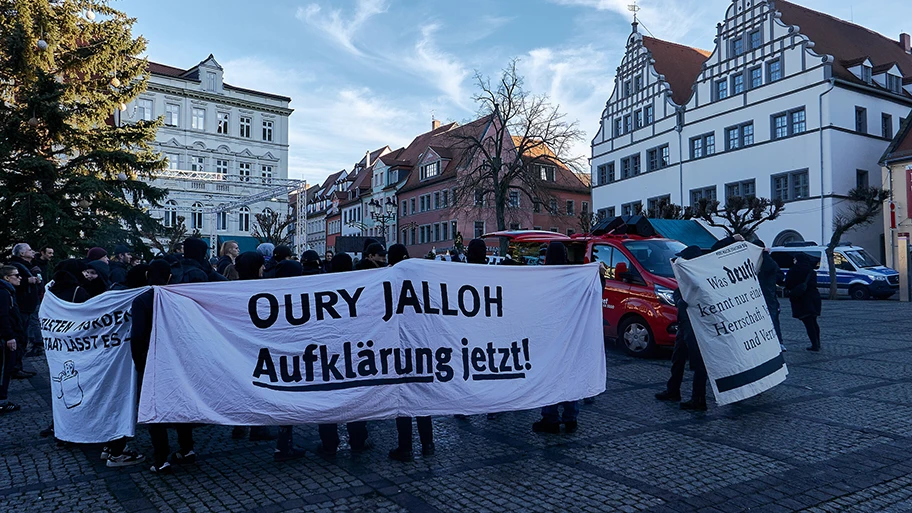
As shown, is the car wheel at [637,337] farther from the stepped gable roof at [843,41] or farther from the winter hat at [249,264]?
the stepped gable roof at [843,41]

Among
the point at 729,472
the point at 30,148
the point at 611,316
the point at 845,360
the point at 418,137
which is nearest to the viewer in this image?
the point at 729,472

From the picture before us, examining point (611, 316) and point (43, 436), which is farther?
point (611, 316)

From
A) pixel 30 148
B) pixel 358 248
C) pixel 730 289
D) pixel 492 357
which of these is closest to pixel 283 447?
pixel 492 357

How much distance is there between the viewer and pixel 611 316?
11602 mm

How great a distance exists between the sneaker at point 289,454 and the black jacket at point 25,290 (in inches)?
222

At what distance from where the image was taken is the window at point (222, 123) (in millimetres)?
62781

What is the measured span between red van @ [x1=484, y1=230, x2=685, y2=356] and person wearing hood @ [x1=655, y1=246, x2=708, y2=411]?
9.31 ft

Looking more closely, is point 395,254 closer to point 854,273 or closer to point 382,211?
point 854,273

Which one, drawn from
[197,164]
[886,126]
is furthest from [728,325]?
[197,164]

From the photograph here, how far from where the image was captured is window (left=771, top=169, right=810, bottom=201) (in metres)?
37.5

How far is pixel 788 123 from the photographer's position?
3841 centimetres

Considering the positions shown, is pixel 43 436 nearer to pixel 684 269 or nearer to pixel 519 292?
pixel 519 292

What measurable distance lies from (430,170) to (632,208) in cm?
2365

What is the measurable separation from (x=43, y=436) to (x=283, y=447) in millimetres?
2736
